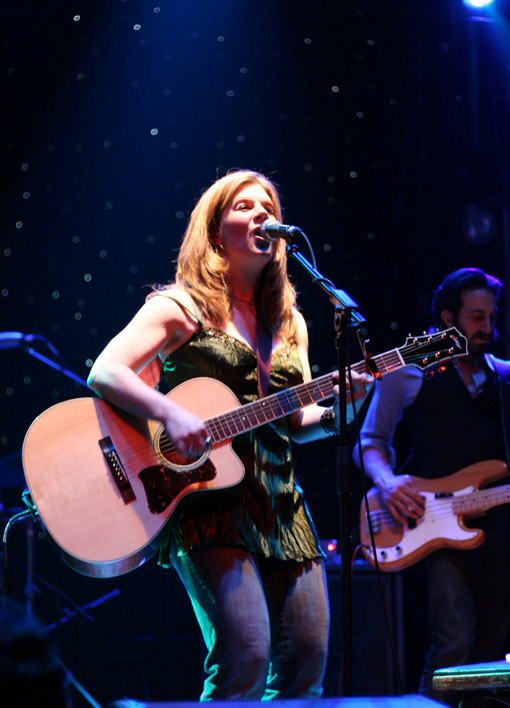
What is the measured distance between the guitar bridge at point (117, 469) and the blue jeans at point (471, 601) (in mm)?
2119

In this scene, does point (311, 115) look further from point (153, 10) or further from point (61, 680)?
point (61, 680)

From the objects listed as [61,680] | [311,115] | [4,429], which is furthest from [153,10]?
[61,680]

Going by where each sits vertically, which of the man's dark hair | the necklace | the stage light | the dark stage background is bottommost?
the man's dark hair

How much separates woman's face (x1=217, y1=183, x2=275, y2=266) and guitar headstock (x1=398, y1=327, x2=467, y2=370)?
2.27ft

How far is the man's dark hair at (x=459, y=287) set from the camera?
4.96 metres

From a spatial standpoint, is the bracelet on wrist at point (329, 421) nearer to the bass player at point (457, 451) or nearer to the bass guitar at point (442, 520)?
the bass player at point (457, 451)

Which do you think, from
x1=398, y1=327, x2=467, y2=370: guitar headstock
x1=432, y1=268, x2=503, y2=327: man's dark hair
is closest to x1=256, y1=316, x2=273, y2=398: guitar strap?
x1=398, y1=327, x2=467, y2=370: guitar headstock

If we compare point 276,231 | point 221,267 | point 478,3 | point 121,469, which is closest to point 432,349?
point 276,231

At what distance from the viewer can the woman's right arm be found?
9.64 feet

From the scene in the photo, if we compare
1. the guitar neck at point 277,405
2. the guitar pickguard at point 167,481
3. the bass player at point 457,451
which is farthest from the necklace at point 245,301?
the bass player at point 457,451

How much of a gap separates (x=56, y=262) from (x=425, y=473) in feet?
9.51

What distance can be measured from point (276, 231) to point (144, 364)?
720 mm

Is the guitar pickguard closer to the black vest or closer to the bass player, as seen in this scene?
the bass player

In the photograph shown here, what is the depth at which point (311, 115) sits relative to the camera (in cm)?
604
